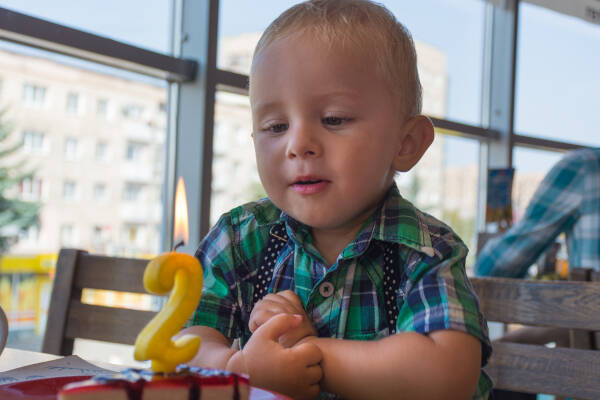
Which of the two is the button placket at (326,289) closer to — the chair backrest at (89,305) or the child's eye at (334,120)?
the child's eye at (334,120)

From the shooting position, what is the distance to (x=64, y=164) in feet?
6.68

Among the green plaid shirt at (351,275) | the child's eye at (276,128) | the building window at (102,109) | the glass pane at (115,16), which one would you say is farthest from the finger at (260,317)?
the building window at (102,109)

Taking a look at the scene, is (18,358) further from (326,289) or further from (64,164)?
(64,164)

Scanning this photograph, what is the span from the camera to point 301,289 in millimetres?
837

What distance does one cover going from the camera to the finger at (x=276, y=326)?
623 mm

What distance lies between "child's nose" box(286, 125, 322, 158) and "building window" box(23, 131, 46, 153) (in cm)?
155

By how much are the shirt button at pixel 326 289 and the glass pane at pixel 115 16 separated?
1473 millimetres

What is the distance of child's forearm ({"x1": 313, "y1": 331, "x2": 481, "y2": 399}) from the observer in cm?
61

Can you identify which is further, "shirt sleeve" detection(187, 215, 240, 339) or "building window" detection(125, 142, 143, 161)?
"building window" detection(125, 142, 143, 161)

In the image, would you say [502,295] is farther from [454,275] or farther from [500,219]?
[500,219]

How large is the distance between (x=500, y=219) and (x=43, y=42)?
82.0 inches

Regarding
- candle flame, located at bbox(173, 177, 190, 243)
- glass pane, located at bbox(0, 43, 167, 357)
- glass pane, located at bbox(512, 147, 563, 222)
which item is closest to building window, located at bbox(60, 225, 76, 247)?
glass pane, located at bbox(0, 43, 167, 357)

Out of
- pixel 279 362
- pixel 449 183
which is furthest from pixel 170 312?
pixel 449 183

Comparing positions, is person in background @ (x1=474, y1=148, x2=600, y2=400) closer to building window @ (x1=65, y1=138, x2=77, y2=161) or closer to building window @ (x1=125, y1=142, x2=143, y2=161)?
building window @ (x1=125, y1=142, x2=143, y2=161)
